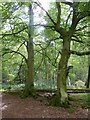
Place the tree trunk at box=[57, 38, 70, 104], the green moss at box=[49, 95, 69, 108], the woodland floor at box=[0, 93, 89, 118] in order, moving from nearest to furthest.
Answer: the woodland floor at box=[0, 93, 89, 118]
the green moss at box=[49, 95, 69, 108]
the tree trunk at box=[57, 38, 70, 104]

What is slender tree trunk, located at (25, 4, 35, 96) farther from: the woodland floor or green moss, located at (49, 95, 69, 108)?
green moss, located at (49, 95, 69, 108)

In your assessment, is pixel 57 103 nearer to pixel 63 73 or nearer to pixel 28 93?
pixel 63 73

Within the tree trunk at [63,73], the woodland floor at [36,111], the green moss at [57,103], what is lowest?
the woodland floor at [36,111]

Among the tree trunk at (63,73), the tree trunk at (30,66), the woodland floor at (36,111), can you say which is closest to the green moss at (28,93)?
the tree trunk at (30,66)

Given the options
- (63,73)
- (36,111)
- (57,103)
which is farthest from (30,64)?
(36,111)

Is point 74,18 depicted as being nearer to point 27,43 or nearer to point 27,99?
point 27,43

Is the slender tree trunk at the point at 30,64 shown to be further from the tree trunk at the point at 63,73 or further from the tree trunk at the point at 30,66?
the tree trunk at the point at 63,73

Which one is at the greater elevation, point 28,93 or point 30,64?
point 30,64

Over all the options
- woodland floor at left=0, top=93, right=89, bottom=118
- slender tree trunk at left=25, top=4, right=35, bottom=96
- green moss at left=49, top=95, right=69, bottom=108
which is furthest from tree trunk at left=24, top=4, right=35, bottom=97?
green moss at left=49, top=95, right=69, bottom=108

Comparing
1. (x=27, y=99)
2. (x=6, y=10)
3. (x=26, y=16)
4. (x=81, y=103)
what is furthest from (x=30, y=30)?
(x=81, y=103)

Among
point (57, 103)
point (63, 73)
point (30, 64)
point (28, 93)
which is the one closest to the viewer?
point (57, 103)

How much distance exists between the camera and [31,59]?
432 inches

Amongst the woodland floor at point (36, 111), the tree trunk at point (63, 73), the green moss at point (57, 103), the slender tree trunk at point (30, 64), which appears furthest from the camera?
the slender tree trunk at point (30, 64)

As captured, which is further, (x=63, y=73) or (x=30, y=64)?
(x=30, y=64)
